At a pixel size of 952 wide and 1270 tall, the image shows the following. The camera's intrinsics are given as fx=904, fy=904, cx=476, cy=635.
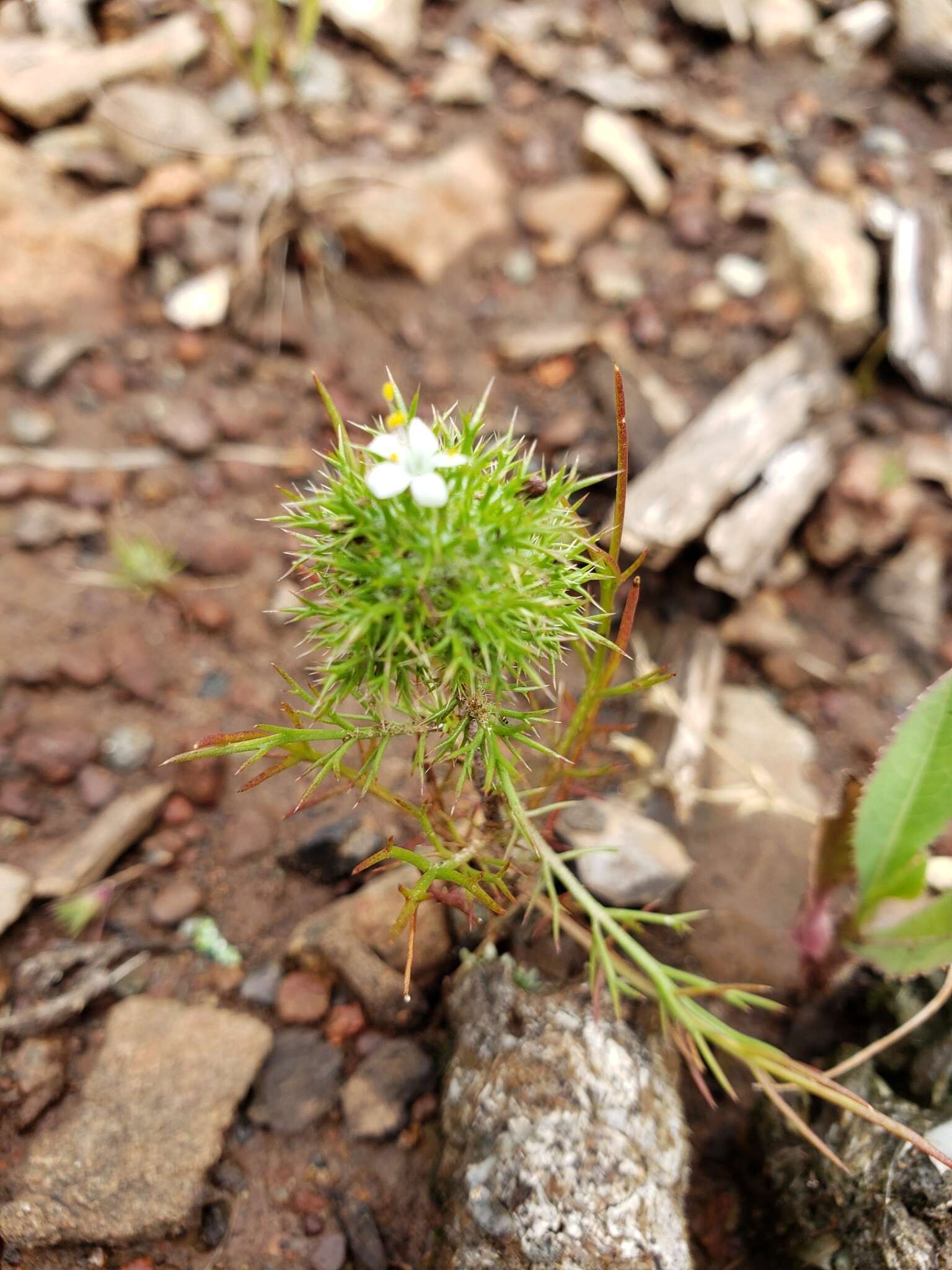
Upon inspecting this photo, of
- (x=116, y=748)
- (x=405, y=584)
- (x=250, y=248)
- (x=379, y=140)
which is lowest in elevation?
(x=116, y=748)

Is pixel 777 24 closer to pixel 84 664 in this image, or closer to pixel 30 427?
pixel 30 427

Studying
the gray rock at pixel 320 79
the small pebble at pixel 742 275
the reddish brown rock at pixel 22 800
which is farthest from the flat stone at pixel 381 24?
the reddish brown rock at pixel 22 800

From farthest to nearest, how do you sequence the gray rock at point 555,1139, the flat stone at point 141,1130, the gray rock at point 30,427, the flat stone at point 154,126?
the flat stone at point 154,126, the gray rock at point 30,427, the flat stone at point 141,1130, the gray rock at point 555,1139

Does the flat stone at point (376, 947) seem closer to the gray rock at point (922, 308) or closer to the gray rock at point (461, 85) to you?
the gray rock at point (922, 308)

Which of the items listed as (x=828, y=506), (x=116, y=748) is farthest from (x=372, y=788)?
(x=828, y=506)

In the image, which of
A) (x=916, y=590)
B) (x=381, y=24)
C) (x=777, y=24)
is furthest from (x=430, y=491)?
(x=777, y=24)

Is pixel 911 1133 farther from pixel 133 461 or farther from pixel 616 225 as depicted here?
pixel 616 225

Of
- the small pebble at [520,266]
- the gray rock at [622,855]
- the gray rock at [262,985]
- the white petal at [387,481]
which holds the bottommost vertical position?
the gray rock at [262,985]
